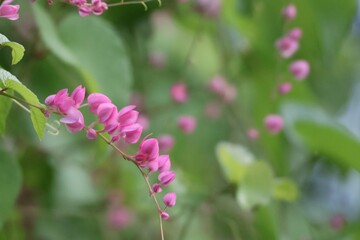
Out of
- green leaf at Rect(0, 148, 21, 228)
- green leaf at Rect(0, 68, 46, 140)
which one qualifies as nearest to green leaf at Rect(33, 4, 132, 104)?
green leaf at Rect(0, 148, 21, 228)

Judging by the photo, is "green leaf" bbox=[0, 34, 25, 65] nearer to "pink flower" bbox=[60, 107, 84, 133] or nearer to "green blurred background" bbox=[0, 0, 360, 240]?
"pink flower" bbox=[60, 107, 84, 133]

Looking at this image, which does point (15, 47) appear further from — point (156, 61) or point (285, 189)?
point (156, 61)

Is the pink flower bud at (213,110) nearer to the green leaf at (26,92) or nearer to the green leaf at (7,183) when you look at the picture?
the green leaf at (7,183)

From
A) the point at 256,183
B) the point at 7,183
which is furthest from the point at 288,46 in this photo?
the point at 7,183

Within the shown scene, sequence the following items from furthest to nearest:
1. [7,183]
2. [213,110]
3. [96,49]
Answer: [213,110] < [96,49] < [7,183]

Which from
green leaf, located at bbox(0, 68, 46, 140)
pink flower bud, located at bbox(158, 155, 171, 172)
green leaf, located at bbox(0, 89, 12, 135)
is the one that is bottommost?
green leaf, located at bbox(0, 89, 12, 135)

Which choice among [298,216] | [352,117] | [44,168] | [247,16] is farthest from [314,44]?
[352,117]
